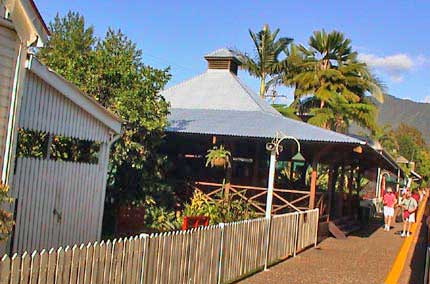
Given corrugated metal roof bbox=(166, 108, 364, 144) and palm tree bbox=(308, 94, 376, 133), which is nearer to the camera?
corrugated metal roof bbox=(166, 108, 364, 144)

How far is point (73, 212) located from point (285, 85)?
24.0 meters

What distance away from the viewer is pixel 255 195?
16.2 meters

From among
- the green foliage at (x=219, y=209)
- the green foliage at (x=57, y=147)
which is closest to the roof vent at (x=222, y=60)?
the green foliage at (x=219, y=209)

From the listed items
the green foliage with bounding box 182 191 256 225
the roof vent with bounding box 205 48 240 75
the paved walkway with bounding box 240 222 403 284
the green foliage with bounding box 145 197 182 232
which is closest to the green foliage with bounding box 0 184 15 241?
the paved walkway with bounding box 240 222 403 284

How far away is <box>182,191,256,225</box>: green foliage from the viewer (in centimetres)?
1426

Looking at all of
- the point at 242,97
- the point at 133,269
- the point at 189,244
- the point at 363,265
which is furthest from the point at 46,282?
the point at 242,97

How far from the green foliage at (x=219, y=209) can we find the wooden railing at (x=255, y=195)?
0.29 meters

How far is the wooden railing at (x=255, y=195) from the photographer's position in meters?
15.6

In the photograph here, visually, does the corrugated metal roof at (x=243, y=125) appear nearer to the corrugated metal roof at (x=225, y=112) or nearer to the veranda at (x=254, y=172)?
the corrugated metal roof at (x=225, y=112)

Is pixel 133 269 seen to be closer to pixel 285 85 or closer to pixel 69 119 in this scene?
pixel 69 119

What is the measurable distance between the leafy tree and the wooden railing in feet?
7.52

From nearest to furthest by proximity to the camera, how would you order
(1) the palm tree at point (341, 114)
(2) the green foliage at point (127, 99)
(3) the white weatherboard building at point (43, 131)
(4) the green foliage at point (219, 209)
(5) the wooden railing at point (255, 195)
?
(3) the white weatherboard building at point (43, 131), (2) the green foliage at point (127, 99), (4) the green foliage at point (219, 209), (5) the wooden railing at point (255, 195), (1) the palm tree at point (341, 114)

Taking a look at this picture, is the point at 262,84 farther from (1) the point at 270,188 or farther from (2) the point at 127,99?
(1) the point at 270,188

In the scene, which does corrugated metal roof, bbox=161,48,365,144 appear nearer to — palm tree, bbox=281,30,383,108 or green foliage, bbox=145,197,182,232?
green foliage, bbox=145,197,182,232
